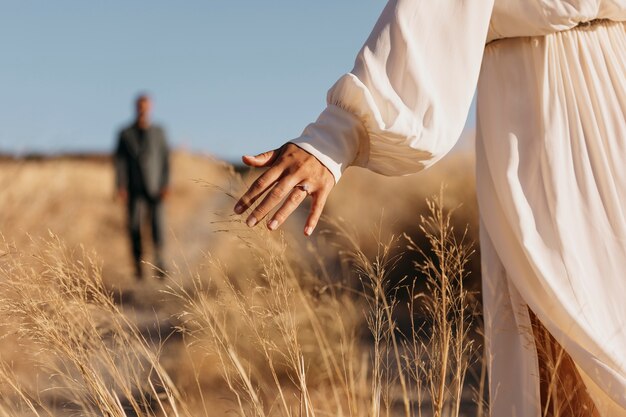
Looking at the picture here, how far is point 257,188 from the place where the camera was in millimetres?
1308

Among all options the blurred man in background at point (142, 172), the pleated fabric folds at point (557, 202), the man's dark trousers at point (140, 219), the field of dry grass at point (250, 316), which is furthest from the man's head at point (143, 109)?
the pleated fabric folds at point (557, 202)

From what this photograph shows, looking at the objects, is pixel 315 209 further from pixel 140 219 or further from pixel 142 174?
pixel 140 219

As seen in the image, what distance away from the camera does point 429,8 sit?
142 cm

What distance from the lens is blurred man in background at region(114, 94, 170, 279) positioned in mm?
8367

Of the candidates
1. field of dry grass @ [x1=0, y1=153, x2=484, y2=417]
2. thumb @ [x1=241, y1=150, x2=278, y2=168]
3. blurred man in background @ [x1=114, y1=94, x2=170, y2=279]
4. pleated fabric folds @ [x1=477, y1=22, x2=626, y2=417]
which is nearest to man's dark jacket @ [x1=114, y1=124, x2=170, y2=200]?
blurred man in background @ [x1=114, y1=94, x2=170, y2=279]

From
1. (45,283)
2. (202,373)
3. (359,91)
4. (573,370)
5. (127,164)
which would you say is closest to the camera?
(359,91)

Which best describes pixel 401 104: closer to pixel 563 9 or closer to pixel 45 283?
pixel 563 9

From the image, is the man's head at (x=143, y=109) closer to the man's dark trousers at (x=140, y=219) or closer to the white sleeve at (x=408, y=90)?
the man's dark trousers at (x=140, y=219)

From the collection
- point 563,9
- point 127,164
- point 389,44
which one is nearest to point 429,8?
point 389,44

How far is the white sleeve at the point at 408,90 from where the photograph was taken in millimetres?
1380

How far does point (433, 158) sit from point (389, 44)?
195 mm

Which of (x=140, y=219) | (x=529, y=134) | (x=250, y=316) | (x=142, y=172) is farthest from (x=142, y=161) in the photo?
(x=529, y=134)

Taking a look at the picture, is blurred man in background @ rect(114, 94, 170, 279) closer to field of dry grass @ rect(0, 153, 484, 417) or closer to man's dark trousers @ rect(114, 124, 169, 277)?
man's dark trousers @ rect(114, 124, 169, 277)

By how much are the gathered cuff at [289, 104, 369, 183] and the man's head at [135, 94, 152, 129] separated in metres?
6.90
